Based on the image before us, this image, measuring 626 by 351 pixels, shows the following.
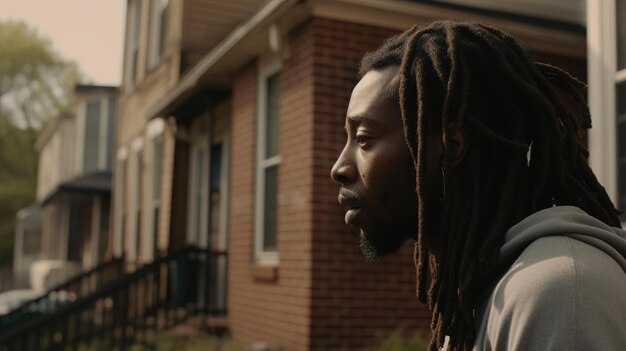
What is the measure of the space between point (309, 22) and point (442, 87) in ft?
19.3

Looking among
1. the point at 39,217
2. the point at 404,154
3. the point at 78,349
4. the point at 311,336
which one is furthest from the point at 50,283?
the point at 404,154

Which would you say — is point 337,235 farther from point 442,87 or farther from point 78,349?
point 442,87

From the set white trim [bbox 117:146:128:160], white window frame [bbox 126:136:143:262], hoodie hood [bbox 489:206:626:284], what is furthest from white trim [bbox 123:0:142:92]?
hoodie hood [bbox 489:206:626:284]

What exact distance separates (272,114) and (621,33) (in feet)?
14.3

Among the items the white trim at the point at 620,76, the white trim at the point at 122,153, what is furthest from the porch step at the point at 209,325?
the white trim at the point at 122,153

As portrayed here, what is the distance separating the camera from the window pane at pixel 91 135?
28.1 m

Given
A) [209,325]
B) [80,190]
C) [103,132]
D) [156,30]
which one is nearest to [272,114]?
[209,325]

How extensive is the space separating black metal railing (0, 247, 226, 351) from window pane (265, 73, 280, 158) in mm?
2353

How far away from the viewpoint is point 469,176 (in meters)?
1.55

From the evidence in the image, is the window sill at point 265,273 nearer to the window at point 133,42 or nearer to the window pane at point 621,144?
the window pane at point 621,144

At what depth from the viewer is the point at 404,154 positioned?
64.0 inches

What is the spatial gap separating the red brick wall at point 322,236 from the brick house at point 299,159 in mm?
10

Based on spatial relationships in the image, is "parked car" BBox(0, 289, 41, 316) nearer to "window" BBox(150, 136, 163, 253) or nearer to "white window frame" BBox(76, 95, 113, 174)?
"window" BBox(150, 136, 163, 253)

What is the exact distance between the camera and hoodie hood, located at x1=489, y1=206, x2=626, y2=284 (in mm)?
1332
